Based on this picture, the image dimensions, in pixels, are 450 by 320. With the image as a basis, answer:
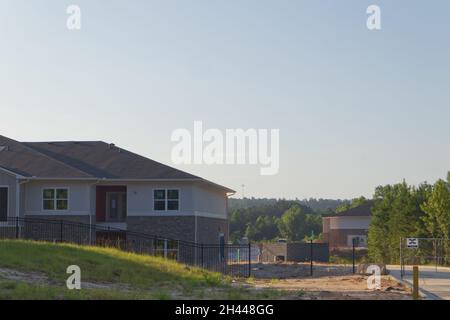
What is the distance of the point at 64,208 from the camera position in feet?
129

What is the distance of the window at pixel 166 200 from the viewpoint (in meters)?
39.8

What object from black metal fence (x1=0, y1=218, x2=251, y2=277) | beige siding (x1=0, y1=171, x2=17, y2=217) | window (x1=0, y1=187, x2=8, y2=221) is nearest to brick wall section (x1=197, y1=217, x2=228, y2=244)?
black metal fence (x1=0, y1=218, x2=251, y2=277)

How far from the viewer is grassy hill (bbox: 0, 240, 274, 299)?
17.2 m

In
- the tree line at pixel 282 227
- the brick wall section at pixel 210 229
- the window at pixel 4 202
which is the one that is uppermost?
the window at pixel 4 202

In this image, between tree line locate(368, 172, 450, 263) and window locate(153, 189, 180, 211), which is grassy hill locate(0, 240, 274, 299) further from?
tree line locate(368, 172, 450, 263)

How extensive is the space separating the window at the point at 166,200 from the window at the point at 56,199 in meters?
4.58

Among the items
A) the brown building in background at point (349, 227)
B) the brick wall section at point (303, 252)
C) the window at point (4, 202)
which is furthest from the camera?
the brown building in background at point (349, 227)

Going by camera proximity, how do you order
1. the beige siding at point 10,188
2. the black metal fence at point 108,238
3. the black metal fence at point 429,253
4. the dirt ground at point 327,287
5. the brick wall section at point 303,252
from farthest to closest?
the brick wall section at point 303,252
the black metal fence at point 429,253
the beige siding at point 10,188
the black metal fence at point 108,238
the dirt ground at point 327,287

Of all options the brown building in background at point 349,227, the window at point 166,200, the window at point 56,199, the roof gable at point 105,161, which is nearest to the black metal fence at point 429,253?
the window at point 166,200

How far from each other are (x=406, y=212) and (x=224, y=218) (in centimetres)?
1667

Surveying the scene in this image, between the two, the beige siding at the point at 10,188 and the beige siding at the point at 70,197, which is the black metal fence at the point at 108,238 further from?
the beige siding at the point at 70,197

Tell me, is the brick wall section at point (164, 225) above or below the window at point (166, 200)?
below
